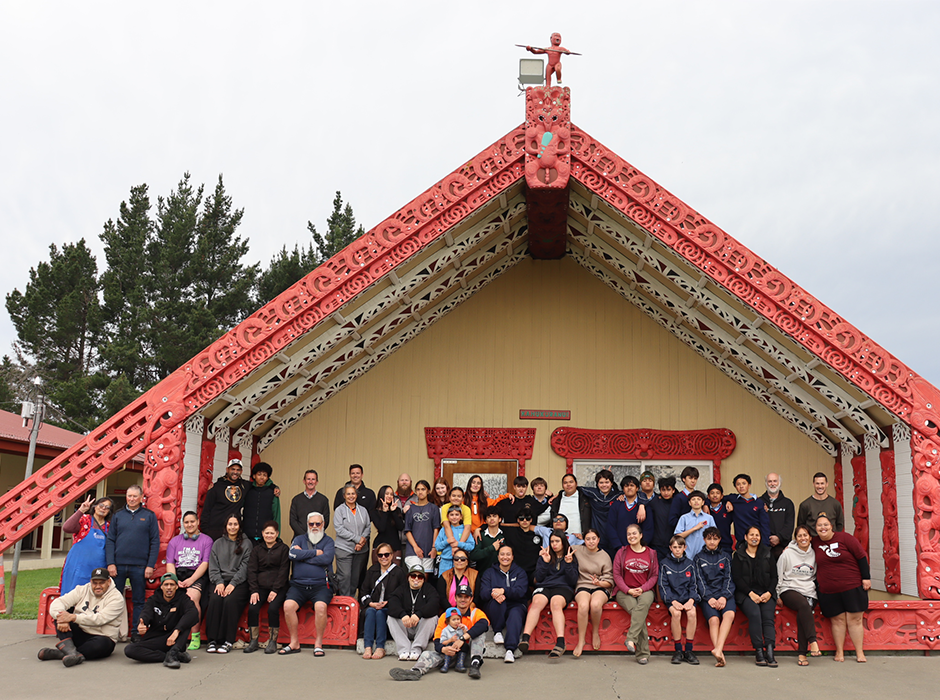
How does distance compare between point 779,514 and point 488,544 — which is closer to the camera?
point 488,544

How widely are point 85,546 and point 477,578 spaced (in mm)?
3722

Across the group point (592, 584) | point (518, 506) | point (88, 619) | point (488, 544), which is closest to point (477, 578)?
point (488, 544)

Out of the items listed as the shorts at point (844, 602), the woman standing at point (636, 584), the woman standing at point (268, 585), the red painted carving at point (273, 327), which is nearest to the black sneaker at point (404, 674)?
the woman standing at point (268, 585)

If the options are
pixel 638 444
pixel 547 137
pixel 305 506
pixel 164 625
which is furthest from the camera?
pixel 638 444

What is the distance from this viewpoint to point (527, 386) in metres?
9.93

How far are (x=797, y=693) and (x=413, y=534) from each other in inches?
145

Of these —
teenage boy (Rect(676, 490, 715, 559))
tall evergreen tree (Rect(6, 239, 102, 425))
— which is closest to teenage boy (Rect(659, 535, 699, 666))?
teenage boy (Rect(676, 490, 715, 559))

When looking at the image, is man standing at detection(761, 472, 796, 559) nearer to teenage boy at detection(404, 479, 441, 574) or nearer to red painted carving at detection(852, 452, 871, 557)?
red painted carving at detection(852, 452, 871, 557)

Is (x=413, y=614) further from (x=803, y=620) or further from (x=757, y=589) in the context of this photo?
(x=803, y=620)

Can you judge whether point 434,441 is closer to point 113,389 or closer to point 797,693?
point 797,693

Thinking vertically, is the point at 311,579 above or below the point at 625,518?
below

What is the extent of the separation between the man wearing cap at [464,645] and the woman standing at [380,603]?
1.82 ft

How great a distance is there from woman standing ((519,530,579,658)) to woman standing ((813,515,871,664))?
7.54ft

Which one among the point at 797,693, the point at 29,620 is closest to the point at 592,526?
the point at 797,693
